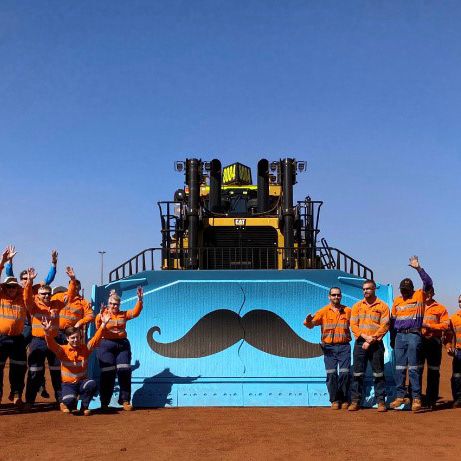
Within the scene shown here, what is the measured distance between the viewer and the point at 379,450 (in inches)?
217

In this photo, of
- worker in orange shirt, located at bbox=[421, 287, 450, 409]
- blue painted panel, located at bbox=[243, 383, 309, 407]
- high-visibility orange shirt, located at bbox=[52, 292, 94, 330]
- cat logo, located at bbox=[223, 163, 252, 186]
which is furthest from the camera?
cat logo, located at bbox=[223, 163, 252, 186]

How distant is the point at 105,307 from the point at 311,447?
397 centimetres

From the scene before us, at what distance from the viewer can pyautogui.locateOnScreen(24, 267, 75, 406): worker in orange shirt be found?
8.29 m

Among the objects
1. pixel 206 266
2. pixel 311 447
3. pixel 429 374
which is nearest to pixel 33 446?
pixel 311 447

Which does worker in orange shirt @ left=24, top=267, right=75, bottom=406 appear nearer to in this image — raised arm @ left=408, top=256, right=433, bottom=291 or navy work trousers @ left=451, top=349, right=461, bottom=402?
raised arm @ left=408, top=256, right=433, bottom=291

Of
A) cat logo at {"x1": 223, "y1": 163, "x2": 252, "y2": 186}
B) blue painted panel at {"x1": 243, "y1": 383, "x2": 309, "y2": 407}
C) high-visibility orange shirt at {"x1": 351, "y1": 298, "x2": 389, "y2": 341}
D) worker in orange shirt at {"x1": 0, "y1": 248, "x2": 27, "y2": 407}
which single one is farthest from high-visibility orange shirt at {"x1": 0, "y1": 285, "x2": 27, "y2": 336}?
cat logo at {"x1": 223, "y1": 163, "x2": 252, "y2": 186}

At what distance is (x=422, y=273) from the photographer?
812cm

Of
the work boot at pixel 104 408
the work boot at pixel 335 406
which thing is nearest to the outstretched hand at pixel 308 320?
the work boot at pixel 335 406

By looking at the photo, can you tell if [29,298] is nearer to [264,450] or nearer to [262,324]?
[262,324]

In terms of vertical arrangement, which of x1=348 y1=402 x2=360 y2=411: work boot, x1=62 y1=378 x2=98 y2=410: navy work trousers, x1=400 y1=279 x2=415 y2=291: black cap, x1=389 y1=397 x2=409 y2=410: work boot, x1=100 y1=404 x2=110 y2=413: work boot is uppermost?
x1=400 y1=279 x2=415 y2=291: black cap

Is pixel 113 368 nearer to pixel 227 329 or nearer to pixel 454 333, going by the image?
pixel 227 329

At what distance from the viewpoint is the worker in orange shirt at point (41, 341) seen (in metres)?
8.29

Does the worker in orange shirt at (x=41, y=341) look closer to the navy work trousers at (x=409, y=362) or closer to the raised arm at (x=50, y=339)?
the raised arm at (x=50, y=339)

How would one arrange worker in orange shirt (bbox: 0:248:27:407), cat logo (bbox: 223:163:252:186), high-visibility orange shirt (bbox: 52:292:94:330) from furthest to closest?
1. cat logo (bbox: 223:163:252:186)
2. high-visibility orange shirt (bbox: 52:292:94:330)
3. worker in orange shirt (bbox: 0:248:27:407)
